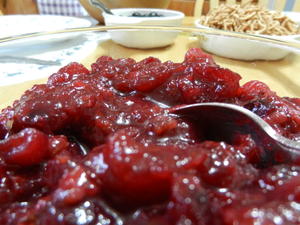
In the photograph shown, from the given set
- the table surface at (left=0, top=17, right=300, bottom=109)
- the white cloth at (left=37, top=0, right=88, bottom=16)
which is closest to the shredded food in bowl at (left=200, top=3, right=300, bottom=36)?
the table surface at (left=0, top=17, right=300, bottom=109)

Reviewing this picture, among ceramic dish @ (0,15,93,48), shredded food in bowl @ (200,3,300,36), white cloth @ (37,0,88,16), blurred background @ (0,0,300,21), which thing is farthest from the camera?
white cloth @ (37,0,88,16)

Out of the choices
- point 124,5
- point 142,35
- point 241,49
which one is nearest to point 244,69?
point 241,49

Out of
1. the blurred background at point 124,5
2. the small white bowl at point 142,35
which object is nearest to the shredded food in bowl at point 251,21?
the small white bowl at point 142,35

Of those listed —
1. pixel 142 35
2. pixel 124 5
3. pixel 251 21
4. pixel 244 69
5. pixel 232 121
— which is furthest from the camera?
pixel 124 5

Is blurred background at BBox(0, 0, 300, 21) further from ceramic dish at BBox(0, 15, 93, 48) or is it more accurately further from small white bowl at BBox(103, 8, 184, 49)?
small white bowl at BBox(103, 8, 184, 49)

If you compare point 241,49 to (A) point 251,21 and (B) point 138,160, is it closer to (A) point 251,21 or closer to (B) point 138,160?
(A) point 251,21
